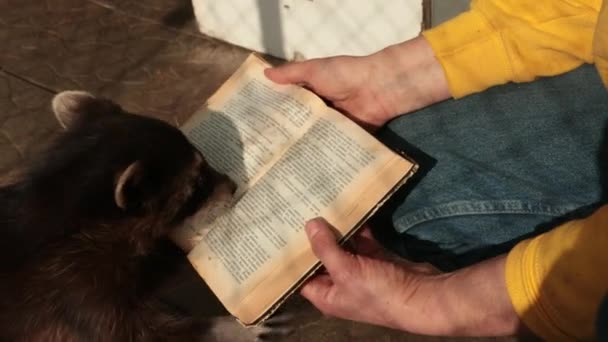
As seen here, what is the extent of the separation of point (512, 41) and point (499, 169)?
0.33m

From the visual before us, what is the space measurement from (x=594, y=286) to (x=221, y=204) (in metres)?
1.02

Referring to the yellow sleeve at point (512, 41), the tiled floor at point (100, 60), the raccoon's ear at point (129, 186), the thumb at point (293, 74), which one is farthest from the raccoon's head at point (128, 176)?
the tiled floor at point (100, 60)

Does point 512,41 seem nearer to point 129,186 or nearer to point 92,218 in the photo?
point 129,186

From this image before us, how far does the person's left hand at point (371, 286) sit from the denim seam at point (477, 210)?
0.51ft

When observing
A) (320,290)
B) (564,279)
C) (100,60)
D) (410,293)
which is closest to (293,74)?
(320,290)

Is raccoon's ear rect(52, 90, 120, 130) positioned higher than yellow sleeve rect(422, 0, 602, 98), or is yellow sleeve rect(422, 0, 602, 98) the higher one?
yellow sleeve rect(422, 0, 602, 98)

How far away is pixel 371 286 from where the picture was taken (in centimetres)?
177

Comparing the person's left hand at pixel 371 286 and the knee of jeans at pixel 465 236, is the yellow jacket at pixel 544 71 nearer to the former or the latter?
the person's left hand at pixel 371 286

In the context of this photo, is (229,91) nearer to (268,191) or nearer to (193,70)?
(268,191)

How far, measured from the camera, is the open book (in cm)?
185

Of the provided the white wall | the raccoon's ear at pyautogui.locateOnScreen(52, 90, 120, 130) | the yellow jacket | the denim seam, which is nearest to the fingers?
the denim seam

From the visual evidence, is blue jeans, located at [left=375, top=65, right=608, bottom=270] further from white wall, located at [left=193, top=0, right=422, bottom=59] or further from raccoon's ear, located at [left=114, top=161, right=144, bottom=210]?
white wall, located at [left=193, top=0, right=422, bottom=59]

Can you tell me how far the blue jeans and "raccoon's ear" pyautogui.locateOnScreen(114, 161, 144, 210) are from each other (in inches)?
25.4

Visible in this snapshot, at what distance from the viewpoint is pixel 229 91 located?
2328 mm
